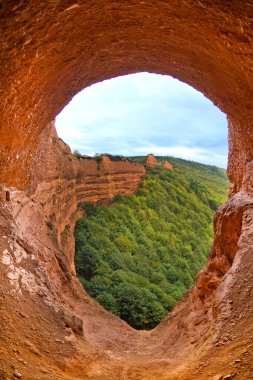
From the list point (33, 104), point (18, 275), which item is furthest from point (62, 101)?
point (18, 275)

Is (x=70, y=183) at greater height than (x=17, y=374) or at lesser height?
greater

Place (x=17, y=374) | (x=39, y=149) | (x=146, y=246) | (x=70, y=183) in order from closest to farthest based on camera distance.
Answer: (x=17, y=374) < (x=39, y=149) < (x=70, y=183) < (x=146, y=246)

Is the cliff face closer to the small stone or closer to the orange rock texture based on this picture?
the orange rock texture

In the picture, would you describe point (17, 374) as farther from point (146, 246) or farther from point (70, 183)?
point (146, 246)

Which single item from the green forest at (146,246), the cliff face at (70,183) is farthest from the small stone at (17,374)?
the green forest at (146,246)

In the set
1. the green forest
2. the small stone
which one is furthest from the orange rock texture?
the green forest

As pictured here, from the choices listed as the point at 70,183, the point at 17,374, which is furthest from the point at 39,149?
the point at 70,183

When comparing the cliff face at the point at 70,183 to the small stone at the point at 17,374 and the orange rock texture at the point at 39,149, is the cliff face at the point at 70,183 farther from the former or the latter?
the small stone at the point at 17,374
